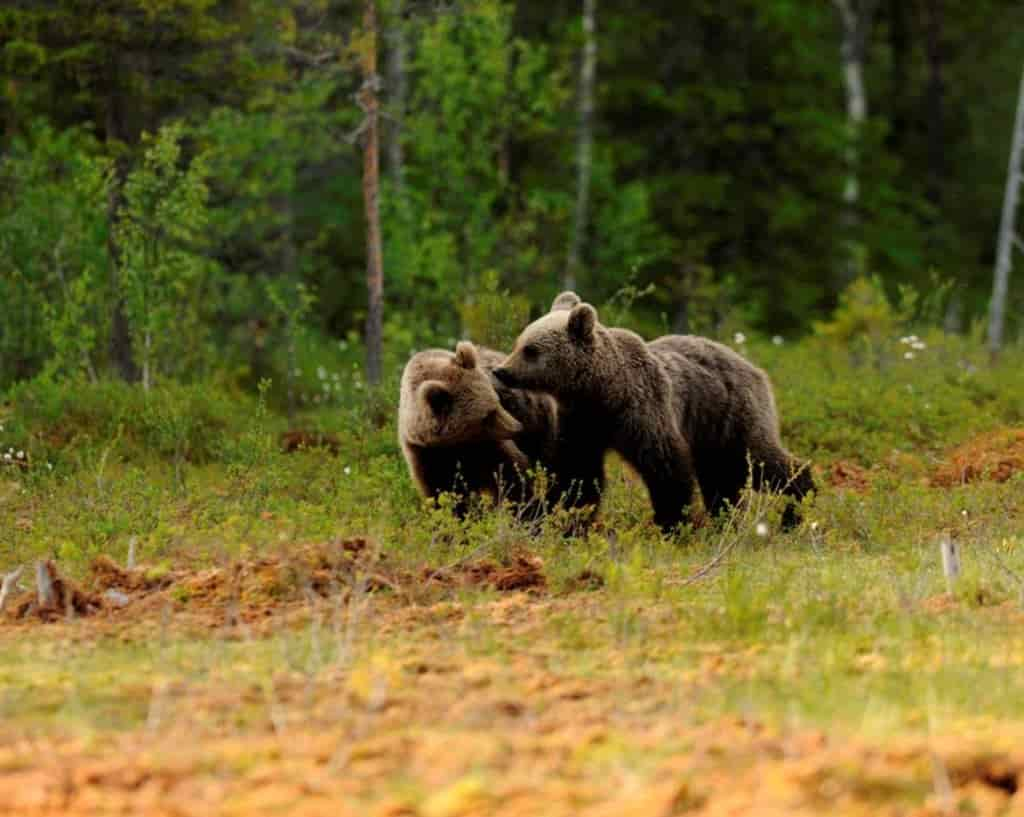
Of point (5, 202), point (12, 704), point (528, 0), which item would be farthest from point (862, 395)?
point (528, 0)

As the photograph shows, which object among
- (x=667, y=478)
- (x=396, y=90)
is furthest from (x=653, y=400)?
(x=396, y=90)

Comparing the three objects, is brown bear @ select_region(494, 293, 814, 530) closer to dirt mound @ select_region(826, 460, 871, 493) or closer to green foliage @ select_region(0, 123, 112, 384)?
dirt mound @ select_region(826, 460, 871, 493)

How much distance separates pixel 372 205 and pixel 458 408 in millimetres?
6818

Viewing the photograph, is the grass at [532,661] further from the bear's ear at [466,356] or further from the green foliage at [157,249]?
the green foliage at [157,249]

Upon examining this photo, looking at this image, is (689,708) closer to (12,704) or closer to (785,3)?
(12,704)

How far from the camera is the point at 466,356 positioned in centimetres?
972

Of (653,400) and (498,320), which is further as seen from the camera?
(498,320)

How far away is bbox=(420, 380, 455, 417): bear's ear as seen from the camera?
941 cm

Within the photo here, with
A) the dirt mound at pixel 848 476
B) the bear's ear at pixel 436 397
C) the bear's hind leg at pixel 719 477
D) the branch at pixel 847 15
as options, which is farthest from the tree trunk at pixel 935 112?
the bear's ear at pixel 436 397

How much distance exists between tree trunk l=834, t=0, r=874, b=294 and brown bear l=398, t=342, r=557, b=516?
693 inches

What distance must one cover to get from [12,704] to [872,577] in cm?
393

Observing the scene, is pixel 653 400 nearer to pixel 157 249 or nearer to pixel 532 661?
pixel 532 661

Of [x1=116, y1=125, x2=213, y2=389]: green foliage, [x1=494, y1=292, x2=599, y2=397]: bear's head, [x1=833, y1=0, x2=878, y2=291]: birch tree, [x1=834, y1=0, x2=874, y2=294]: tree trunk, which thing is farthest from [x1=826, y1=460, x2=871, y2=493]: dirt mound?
[x1=833, y1=0, x2=878, y2=291]: birch tree

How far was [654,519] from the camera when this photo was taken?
9.72 meters
